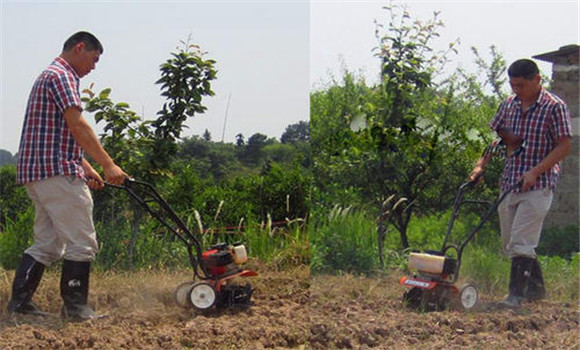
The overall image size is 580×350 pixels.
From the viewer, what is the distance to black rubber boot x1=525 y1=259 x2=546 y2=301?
4.69m

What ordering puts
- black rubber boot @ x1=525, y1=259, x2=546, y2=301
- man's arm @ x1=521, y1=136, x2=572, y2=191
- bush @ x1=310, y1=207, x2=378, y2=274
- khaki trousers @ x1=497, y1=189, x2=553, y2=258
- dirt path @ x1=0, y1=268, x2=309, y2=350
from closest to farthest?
dirt path @ x1=0, y1=268, x2=309, y2=350 → man's arm @ x1=521, y1=136, x2=572, y2=191 → khaki trousers @ x1=497, y1=189, x2=553, y2=258 → black rubber boot @ x1=525, y1=259, x2=546, y2=301 → bush @ x1=310, y1=207, x2=378, y2=274

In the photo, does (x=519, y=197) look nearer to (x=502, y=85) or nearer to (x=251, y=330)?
(x=502, y=85)

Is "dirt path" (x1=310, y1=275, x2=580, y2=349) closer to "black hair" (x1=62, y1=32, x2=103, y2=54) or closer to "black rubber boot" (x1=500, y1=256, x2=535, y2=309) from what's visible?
"black rubber boot" (x1=500, y1=256, x2=535, y2=309)

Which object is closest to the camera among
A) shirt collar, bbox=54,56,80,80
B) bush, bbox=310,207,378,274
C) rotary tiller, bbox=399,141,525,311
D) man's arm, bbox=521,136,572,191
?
shirt collar, bbox=54,56,80,80

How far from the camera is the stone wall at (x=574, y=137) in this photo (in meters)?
5.50

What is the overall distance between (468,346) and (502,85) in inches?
79.0

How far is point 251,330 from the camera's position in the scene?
3.81 meters

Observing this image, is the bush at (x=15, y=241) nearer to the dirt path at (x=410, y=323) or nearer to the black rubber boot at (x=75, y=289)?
the black rubber boot at (x=75, y=289)

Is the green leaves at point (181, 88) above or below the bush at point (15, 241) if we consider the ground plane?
above

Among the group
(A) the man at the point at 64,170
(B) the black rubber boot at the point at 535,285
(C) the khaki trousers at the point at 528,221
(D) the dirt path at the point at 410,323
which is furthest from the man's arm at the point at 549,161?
(A) the man at the point at 64,170

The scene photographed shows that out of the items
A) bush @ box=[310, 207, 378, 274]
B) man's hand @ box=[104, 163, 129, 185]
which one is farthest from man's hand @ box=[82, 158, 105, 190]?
bush @ box=[310, 207, 378, 274]

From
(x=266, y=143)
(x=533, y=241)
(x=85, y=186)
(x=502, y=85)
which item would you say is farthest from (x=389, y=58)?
(x=85, y=186)

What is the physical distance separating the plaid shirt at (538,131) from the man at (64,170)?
2384mm

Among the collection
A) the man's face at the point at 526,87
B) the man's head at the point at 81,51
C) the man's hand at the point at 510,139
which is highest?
the man's head at the point at 81,51
